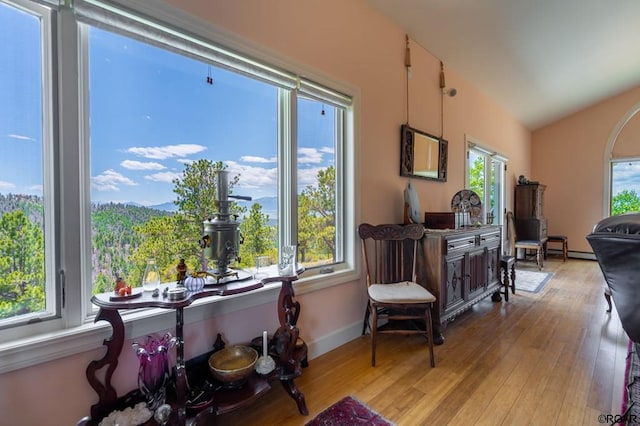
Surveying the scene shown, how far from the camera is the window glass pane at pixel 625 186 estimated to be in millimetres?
5816

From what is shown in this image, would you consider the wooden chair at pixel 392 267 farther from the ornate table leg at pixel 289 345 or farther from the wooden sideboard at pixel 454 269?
the ornate table leg at pixel 289 345

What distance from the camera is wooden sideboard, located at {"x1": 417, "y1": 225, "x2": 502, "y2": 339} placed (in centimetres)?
249

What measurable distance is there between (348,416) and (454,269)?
5.31ft

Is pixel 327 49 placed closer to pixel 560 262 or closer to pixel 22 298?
pixel 22 298

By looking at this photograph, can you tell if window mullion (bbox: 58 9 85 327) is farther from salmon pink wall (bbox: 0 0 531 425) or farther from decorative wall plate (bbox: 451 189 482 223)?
decorative wall plate (bbox: 451 189 482 223)

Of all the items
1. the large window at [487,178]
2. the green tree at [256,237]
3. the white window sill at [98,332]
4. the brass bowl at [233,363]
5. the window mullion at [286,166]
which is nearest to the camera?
the white window sill at [98,332]

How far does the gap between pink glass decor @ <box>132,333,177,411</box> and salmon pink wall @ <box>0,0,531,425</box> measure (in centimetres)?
10

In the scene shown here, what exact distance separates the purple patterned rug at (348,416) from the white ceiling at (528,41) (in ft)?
9.83

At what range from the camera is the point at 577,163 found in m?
6.35

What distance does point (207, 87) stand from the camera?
69.2 inches

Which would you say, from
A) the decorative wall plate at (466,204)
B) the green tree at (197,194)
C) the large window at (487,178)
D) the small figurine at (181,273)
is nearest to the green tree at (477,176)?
the large window at (487,178)

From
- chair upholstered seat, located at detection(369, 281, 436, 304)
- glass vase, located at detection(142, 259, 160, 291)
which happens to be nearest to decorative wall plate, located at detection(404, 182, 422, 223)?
chair upholstered seat, located at detection(369, 281, 436, 304)

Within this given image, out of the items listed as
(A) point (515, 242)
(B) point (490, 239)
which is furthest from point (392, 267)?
(A) point (515, 242)

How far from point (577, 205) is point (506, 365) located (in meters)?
6.08
